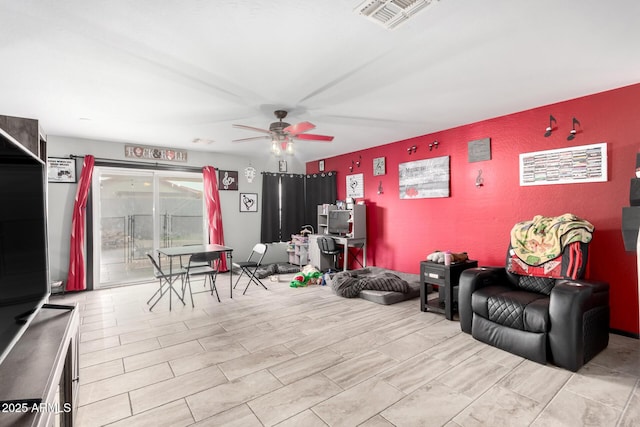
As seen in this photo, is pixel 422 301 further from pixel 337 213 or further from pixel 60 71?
pixel 60 71

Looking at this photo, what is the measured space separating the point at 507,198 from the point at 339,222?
298 centimetres

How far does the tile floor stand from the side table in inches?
6.8

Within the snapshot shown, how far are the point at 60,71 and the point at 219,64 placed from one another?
1.39 meters

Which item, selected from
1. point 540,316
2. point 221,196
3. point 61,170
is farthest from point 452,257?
point 61,170

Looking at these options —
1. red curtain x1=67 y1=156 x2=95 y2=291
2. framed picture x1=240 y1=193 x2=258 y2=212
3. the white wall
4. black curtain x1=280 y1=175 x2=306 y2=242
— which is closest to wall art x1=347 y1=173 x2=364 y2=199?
black curtain x1=280 y1=175 x2=306 y2=242

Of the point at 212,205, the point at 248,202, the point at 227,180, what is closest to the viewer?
the point at 212,205

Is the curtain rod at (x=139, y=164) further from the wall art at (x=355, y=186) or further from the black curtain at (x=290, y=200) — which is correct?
the wall art at (x=355, y=186)

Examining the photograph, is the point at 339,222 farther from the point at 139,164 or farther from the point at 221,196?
the point at 139,164

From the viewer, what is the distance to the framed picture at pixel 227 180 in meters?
6.25

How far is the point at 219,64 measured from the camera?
2551mm

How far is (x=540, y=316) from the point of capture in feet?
8.36

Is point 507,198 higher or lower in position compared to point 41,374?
higher

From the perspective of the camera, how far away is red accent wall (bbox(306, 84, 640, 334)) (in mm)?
3084

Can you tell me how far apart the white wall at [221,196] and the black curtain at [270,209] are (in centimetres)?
11
